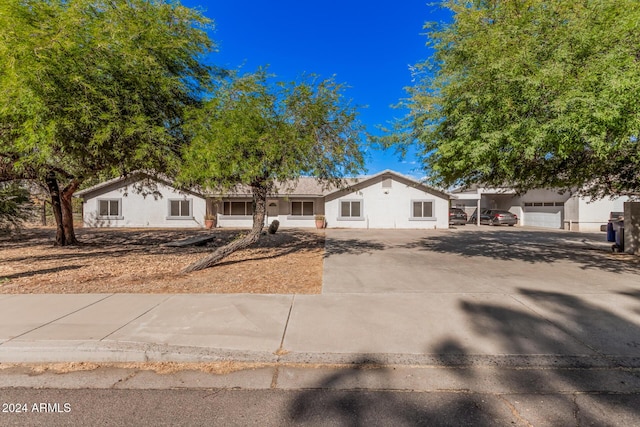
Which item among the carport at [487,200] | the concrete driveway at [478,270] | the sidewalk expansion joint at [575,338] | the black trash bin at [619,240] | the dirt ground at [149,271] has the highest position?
the carport at [487,200]

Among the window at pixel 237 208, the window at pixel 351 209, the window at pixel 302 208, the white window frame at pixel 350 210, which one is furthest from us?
the window at pixel 302 208

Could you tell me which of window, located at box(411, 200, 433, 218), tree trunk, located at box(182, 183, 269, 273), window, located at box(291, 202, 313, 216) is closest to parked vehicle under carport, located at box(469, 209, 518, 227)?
window, located at box(411, 200, 433, 218)

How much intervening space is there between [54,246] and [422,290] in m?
14.5

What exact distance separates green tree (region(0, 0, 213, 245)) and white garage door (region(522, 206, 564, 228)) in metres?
26.2

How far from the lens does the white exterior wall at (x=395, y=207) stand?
23094mm

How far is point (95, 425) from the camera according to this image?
100 inches

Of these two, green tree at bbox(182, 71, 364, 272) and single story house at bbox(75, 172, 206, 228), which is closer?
green tree at bbox(182, 71, 364, 272)

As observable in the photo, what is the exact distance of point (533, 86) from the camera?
5969 mm

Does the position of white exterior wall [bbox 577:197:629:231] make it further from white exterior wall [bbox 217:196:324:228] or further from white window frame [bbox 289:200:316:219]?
white window frame [bbox 289:200:316:219]

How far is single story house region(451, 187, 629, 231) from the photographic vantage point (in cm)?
2123

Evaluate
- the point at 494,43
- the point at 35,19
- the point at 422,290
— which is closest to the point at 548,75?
the point at 494,43

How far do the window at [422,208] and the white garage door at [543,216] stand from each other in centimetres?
947

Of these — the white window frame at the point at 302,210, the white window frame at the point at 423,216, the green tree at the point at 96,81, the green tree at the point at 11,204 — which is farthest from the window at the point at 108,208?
the white window frame at the point at 423,216

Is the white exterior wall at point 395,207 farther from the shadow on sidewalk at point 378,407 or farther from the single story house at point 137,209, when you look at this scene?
the shadow on sidewalk at point 378,407
